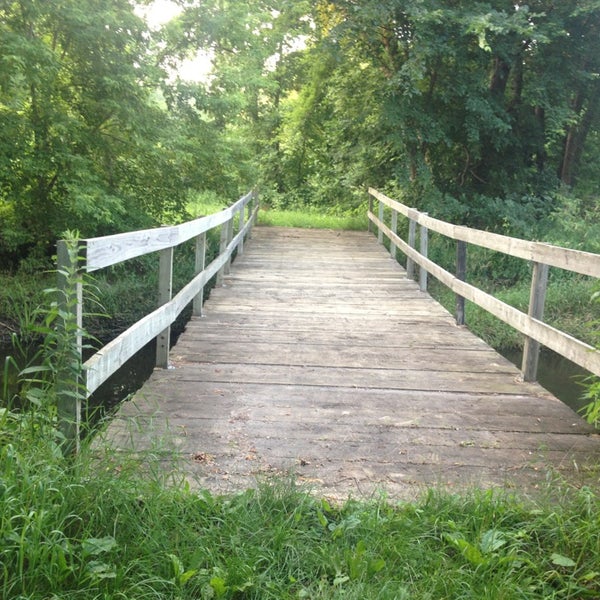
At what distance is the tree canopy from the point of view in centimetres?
1015

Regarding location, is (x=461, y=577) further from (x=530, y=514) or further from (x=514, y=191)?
(x=514, y=191)

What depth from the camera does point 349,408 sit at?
13.2 feet

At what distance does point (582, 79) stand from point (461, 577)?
13.5 meters

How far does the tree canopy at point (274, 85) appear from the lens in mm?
10148

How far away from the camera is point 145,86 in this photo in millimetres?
11078

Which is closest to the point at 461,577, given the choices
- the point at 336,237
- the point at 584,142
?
the point at 336,237

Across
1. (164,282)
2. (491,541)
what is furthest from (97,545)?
(164,282)

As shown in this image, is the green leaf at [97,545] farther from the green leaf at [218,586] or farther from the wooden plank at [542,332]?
the wooden plank at [542,332]

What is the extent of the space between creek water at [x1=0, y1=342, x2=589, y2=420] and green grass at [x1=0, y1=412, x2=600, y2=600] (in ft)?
16.7

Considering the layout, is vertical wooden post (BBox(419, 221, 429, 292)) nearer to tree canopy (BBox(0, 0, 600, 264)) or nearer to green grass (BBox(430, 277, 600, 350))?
green grass (BBox(430, 277, 600, 350))

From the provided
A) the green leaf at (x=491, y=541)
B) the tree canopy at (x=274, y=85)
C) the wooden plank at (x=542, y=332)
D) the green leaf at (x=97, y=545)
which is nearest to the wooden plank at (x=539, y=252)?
the wooden plank at (x=542, y=332)

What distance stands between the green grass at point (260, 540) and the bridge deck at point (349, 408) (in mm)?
284

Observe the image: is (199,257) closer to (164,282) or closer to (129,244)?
(164,282)

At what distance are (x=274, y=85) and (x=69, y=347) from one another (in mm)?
12350
